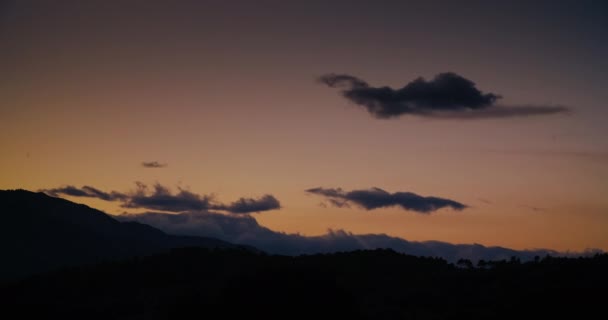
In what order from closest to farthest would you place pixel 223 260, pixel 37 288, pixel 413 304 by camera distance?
1. pixel 413 304
2. pixel 37 288
3. pixel 223 260

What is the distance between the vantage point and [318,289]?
51.0m

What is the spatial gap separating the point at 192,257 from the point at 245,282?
62818 millimetres

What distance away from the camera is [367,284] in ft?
251

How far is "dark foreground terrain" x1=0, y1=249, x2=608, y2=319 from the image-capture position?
49.5 m

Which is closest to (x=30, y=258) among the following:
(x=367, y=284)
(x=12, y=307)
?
(x=12, y=307)

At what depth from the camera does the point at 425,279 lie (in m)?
76.4

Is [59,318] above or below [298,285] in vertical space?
below

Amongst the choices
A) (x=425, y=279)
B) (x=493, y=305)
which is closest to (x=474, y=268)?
(x=425, y=279)

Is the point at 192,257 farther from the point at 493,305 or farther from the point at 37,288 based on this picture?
the point at 493,305

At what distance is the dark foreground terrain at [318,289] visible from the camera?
49500 mm

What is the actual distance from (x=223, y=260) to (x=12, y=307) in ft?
137

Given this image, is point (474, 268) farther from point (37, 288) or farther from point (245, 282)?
point (37, 288)

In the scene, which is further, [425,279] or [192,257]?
[192,257]

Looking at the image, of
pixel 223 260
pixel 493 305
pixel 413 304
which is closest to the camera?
pixel 493 305
